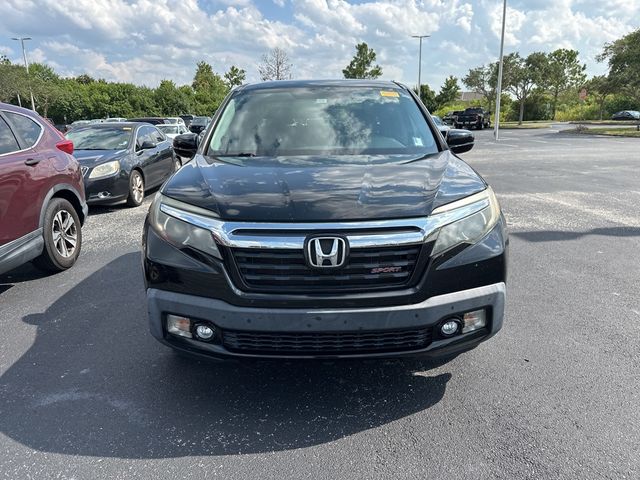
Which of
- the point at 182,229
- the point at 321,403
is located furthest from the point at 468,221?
the point at 182,229

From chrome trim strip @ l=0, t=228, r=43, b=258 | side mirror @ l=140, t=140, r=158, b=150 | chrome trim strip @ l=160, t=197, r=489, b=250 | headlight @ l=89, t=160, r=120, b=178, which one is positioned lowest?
chrome trim strip @ l=0, t=228, r=43, b=258

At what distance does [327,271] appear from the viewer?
7.78 ft

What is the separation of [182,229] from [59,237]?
3227mm

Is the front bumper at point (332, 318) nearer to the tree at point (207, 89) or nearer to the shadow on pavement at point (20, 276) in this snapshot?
the shadow on pavement at point (20, 276)

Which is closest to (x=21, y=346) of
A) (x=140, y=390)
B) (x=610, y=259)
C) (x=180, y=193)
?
(x=140, y=390)

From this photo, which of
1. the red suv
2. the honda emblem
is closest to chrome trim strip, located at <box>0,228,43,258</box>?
the red suv

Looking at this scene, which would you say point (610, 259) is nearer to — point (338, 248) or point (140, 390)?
point (338, 248)

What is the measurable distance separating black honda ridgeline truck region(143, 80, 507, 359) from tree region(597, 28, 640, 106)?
121ft

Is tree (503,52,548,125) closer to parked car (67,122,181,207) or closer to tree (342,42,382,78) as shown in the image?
tree (342,42,382,78)

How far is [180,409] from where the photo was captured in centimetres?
271

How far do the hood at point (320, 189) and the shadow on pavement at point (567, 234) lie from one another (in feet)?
11.8

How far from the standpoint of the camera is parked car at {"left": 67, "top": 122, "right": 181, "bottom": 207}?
27.0 feet

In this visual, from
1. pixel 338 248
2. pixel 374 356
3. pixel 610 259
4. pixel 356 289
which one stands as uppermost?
pixel 338 248

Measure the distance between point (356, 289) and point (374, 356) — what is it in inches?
13.5
